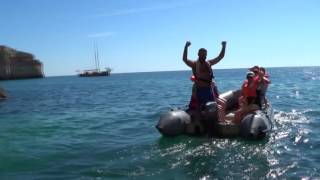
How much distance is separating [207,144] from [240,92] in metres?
4.22

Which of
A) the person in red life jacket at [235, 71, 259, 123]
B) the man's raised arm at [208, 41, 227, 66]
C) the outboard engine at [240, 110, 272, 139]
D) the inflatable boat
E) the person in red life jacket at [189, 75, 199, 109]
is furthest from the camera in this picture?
the person in red life jacket at [235, 71, 259, 123]

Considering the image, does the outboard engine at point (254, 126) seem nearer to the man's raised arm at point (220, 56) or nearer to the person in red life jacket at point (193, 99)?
the person in red life jacket at point (193, 99)

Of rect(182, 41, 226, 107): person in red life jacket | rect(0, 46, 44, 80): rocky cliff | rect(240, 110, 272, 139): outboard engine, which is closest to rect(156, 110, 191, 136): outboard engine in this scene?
rect(182, 41, 226, 107): person in red life jacket

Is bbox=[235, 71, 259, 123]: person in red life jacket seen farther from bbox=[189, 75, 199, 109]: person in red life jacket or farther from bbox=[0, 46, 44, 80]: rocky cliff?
bbox=[0, 46, 44, 80]: rocky cliff

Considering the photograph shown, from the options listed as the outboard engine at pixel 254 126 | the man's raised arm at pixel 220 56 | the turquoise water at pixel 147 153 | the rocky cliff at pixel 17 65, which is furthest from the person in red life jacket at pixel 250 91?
the rocky cliff at pixel 17 65

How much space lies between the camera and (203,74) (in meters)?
11.9

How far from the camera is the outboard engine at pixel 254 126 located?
11.3 meters

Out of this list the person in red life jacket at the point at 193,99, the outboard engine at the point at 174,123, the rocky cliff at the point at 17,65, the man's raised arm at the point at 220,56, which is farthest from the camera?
the rocky cliff at the point at 17,65

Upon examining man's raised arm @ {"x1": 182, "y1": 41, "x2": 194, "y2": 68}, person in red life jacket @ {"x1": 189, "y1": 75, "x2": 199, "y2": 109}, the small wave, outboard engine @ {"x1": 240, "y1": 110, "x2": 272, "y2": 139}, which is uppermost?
man's raised arm @ {"x1": 182, "y1": 41, "x2": 194, "y2": 68}

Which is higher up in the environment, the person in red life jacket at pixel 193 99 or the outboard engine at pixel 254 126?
the person in red life jacket at pixel 193 99

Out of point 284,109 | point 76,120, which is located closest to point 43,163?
point 76,120

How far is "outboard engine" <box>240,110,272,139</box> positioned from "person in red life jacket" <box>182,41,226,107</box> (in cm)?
112

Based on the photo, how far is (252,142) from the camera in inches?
448

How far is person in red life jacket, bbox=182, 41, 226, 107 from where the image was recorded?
1170 centimetres
